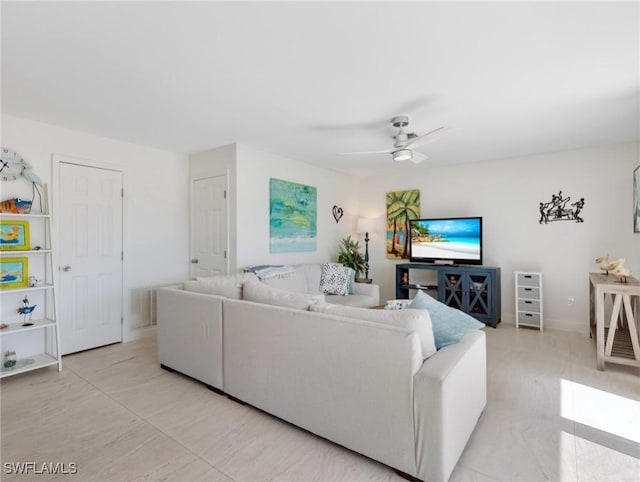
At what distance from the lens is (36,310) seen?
3223 mm

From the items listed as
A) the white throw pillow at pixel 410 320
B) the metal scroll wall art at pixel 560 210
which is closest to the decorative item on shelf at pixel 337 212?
the metal scroll wall art at pixel 560 210

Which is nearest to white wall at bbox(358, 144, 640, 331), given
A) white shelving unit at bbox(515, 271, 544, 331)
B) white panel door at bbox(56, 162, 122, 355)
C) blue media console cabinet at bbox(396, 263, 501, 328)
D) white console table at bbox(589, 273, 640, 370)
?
white shelving unit at bbox(515, 271, 544, 331)

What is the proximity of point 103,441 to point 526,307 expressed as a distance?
15.3ft

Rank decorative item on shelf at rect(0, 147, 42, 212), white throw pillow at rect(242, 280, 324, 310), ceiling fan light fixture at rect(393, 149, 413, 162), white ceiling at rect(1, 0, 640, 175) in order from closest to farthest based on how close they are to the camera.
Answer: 1. white ceiling at rect(1, 0, 640, 175)
2. white throw pillow at rect(242, 280, 324, 310)
3. decorative item on shelf at rect(0, 147, 42, 212)
4. ceiling fan light fixture at rect(393, 149, 413, 162)

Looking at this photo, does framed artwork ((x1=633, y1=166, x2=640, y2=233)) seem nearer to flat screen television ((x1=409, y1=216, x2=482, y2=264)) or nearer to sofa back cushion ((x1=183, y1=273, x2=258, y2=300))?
flat screen television ((x1=409, y1=216, x2=482, y2=264))

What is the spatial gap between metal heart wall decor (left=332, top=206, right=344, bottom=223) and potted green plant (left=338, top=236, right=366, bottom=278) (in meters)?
0.39

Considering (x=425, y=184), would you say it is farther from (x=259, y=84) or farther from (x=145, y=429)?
(x=145, y=429)

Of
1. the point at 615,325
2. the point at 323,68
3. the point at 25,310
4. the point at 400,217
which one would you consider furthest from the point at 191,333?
the point at 400,217

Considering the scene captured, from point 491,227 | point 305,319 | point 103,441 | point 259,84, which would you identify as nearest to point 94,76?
point 259,84

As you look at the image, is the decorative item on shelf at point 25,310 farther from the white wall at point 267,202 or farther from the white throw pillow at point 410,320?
the white throw pillow at point 410,320

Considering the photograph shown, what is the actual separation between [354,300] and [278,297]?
1.94 meters

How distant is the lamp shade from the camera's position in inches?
221

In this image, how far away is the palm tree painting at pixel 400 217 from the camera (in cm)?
545

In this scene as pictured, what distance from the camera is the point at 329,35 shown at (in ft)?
6.02
